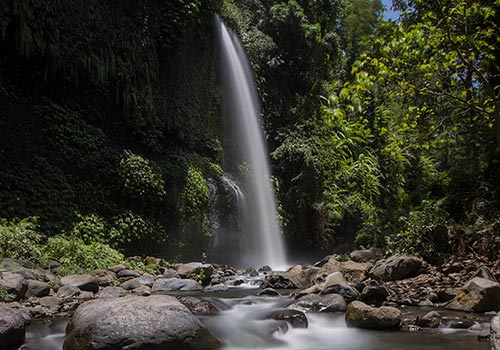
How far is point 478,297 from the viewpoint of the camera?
6.74 meters

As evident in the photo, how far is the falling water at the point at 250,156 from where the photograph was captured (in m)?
17.2

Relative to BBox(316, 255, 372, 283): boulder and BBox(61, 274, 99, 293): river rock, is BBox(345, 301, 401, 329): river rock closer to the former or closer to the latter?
BBox(316, 255, 372, 283): boulder

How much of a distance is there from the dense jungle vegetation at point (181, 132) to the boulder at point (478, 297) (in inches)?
113

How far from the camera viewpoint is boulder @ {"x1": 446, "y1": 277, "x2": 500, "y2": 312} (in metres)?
6.68

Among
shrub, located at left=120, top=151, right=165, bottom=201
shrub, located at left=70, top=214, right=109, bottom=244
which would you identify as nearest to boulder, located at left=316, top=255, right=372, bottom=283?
shrub, located at left=120, top=151, right=165, bottom=201

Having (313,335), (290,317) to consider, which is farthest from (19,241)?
(313,335)

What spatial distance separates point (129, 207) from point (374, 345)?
901 centimetres

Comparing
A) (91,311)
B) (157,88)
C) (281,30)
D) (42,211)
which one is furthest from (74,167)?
(281,30)

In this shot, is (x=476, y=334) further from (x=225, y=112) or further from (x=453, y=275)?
(x=225, y=112)

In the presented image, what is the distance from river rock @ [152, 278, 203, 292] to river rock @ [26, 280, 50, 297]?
2.23 meters

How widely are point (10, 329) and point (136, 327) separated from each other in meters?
1.45

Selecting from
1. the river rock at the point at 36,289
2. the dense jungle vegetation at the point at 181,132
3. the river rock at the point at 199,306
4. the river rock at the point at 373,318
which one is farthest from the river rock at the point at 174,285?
the river rock at the point at 373,318

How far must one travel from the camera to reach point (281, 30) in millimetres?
22562

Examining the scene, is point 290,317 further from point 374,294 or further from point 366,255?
point 366,255
